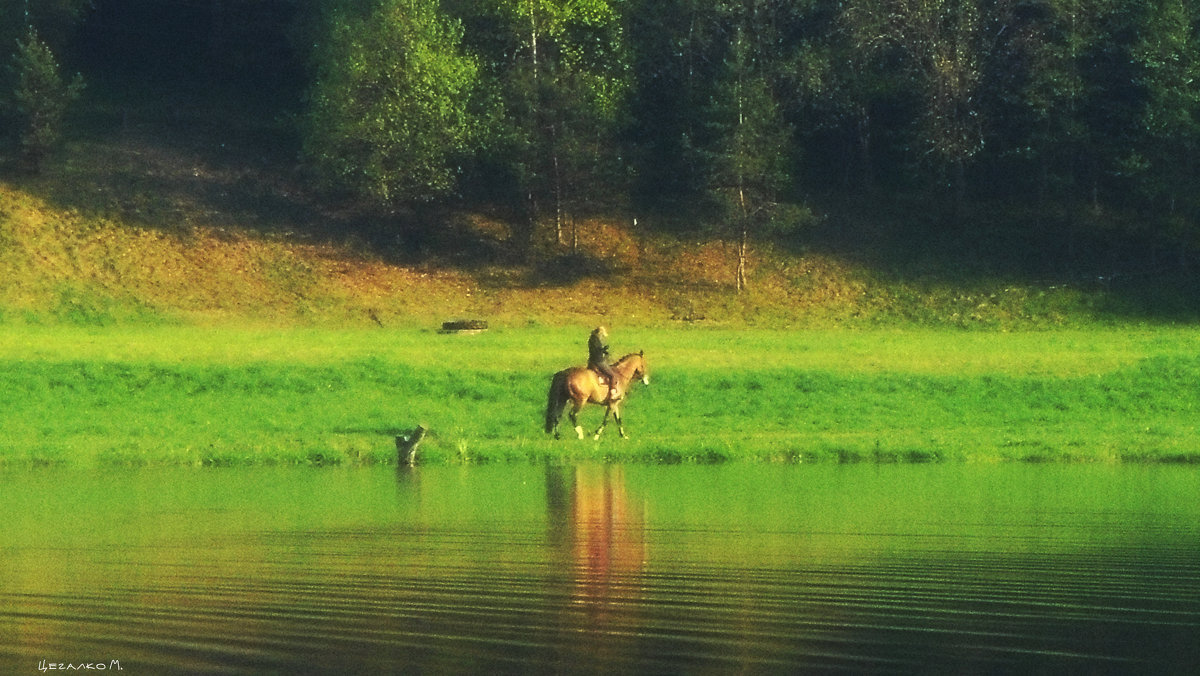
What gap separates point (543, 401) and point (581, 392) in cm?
416

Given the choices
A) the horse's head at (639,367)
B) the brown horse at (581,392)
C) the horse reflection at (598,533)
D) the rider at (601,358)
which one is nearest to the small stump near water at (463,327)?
the horse's head at (639,367)

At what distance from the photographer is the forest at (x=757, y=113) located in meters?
55.7

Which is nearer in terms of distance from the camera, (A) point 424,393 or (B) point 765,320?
(A) point 424,393

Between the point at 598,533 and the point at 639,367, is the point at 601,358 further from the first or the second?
the point at 598,533

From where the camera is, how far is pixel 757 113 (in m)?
54.9

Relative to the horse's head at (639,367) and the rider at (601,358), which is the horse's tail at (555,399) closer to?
the rider at (601,358)

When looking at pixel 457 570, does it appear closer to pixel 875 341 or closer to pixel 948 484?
pixel 948 484

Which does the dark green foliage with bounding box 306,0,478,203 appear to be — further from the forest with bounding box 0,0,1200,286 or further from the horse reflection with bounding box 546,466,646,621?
the horse reflection with bounding box 546,466,646,621

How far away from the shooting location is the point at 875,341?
44.7m

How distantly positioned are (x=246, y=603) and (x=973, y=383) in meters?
24.3

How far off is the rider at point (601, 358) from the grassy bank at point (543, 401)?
1.16 metres

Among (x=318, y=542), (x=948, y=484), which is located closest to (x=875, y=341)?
(x=948, y=484)

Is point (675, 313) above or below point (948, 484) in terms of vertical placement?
above

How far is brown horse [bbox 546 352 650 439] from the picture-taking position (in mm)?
29719
